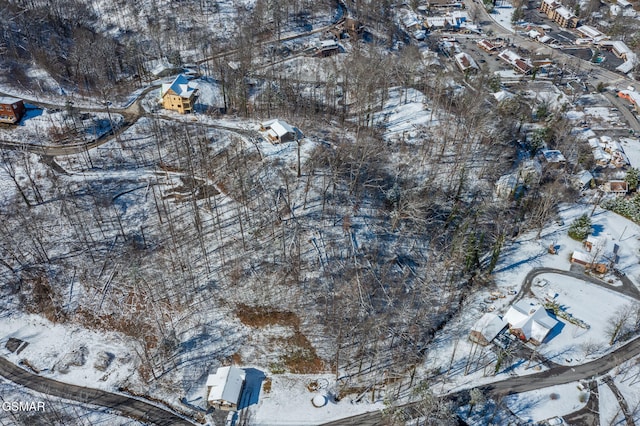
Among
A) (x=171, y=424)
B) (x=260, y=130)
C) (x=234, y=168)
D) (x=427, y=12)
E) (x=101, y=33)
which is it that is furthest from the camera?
(x=427, y=12)

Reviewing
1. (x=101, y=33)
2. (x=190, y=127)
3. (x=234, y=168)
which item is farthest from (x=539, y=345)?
(x=101, y=33)

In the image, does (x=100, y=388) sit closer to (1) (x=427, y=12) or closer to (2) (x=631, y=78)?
(2) (x=631, y=78)

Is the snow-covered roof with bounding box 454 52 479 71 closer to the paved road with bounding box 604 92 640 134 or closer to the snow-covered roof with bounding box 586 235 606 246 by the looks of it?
the paved road with bounding box 604 92 640 134

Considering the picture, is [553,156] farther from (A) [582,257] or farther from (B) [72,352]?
(B) [72,352]

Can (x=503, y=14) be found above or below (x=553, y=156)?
above

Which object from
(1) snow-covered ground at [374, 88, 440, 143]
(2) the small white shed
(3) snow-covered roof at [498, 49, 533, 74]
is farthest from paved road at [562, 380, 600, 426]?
(3) snow-covered roof at [498, 49, 533, 74]

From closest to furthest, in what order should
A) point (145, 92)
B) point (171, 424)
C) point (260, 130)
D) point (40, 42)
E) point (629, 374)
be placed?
1. point (171, 424)
2. point (629, 374)
3. point (260, 130)
4. point (145, 92)
5. point (40, 42)

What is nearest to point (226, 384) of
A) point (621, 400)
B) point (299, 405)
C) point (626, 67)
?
point (299, 405)
